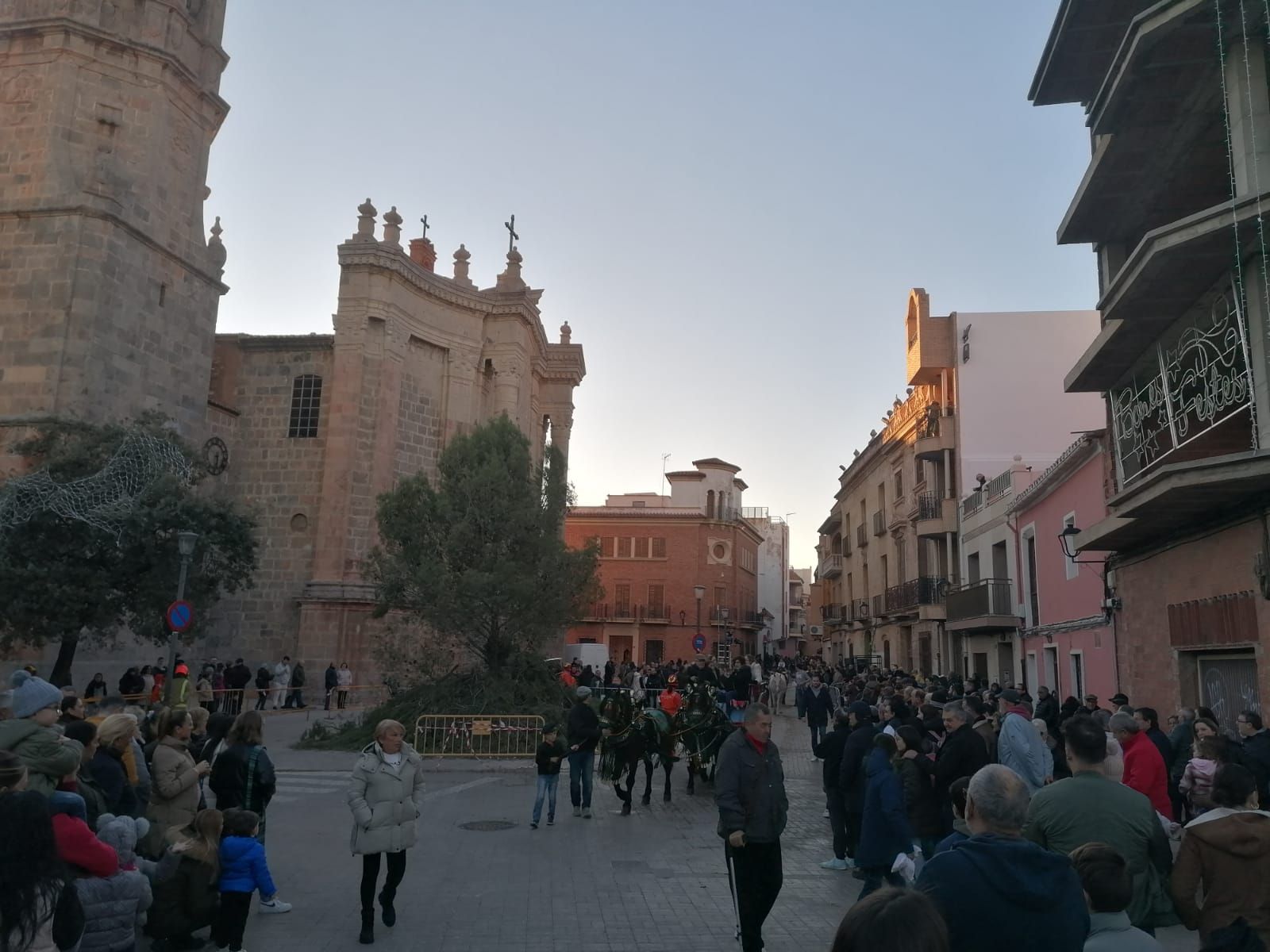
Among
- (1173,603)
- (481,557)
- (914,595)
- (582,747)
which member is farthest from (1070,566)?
(914,595)

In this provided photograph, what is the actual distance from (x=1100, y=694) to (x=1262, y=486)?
8.56 meters

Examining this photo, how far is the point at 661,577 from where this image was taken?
182 ft

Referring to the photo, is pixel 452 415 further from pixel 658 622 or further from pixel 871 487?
pixel 658 622

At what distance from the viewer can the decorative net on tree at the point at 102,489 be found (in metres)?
16.8

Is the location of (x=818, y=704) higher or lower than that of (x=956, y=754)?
lower

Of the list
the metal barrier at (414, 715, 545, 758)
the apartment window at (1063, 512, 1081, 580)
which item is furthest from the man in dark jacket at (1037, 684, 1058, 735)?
Answer: the metal barrier at (414, 715, 545, 758)

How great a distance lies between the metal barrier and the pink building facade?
1001 centimetres

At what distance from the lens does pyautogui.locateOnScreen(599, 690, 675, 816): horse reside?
39.3ft

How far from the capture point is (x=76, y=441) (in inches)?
741

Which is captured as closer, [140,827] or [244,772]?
[140,827]

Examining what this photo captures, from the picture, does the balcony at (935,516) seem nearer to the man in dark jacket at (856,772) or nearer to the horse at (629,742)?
the horse at (629,742)

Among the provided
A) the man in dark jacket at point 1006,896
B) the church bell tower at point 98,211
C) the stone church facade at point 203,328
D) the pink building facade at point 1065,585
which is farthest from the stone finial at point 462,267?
the man in dark jacket at point 1006,896

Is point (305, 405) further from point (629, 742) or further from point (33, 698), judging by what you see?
point (33, 698)

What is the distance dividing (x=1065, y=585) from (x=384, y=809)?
16.0 metres
